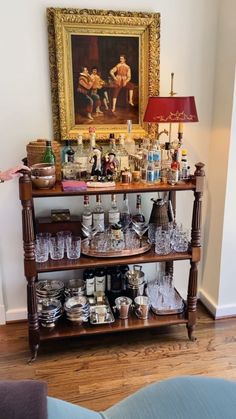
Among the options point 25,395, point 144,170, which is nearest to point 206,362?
point 144,170

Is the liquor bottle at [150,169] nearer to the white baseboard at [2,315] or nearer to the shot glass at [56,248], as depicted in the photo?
the shot glass at [56,248]

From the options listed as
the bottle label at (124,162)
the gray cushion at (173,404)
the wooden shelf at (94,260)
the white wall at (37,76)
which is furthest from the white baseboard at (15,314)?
the gray cushion at (173,404)

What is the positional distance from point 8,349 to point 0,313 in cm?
28

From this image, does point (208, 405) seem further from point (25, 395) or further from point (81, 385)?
point (81, 385)

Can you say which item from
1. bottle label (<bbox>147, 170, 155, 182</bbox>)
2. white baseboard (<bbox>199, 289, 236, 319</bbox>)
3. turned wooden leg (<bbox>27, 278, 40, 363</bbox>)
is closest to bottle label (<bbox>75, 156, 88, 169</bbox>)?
bottle label (<bbox>147, 170, 155, 182</bbox>)

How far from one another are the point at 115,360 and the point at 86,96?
5.04ft

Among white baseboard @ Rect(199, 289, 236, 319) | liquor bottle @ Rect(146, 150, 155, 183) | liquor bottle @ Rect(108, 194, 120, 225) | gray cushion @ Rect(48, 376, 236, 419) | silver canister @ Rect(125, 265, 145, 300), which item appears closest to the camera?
gray cushion @ Rect(48, 376, 236, 419)

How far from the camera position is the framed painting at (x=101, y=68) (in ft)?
6.47

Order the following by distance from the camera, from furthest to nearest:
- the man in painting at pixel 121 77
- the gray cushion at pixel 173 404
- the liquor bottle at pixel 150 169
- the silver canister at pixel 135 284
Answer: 1. the silver canister at pixel 135 284
2. the man in painting at pixel 121 77
3. the liquor bottle at pixel 150 169
4. the gray cushion at pixel 173 404

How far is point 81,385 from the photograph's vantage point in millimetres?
1840

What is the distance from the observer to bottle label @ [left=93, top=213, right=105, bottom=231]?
84.6 inches

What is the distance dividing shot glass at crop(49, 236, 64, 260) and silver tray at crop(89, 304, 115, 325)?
16.5 inches

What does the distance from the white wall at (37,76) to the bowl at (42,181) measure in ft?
1.15

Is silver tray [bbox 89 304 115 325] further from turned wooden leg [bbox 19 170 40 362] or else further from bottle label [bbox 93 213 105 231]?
bottle label [bbox 93 213 105 231]
